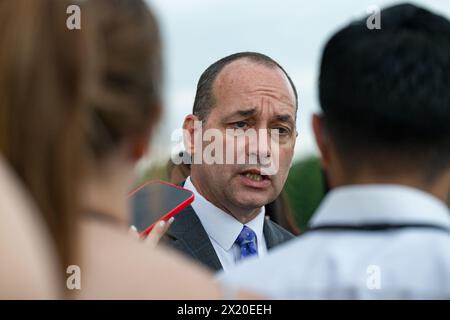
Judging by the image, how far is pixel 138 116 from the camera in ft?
5.83

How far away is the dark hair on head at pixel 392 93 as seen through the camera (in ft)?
7.37

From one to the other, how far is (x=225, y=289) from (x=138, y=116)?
41cm

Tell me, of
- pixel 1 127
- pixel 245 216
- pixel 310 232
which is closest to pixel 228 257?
pixel 245 216

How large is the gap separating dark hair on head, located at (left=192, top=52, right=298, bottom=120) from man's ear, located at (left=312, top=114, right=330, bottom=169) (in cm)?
228

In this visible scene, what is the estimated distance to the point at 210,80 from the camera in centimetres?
478

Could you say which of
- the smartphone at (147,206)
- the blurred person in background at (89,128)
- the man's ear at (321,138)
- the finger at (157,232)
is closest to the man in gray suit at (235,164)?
the smartphone at (147,206)

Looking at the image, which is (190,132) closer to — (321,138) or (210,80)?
(210,80)

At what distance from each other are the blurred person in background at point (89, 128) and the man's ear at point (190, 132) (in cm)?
293

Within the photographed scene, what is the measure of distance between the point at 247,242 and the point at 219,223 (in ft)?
0.60

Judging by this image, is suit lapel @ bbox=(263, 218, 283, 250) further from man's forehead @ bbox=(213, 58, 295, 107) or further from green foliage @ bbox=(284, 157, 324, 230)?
green foliage @ bbox=(284, 157, 324, 230)

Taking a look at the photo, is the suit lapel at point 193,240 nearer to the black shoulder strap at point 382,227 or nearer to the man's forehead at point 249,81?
the man's forehead at point 249,81
